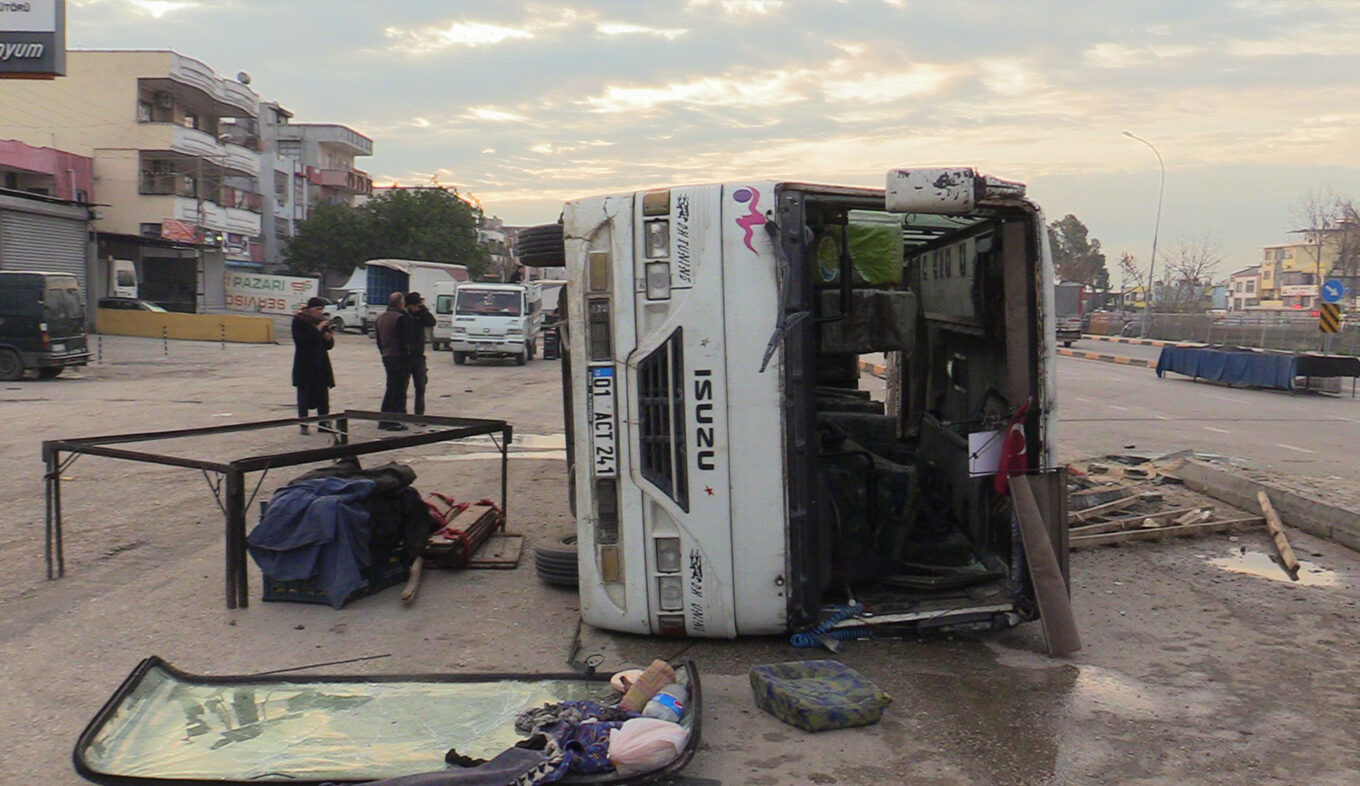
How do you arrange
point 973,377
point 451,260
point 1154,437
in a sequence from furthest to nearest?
point 451,260 < point 1154,437 < point 973,377

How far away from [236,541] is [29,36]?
2137 cm

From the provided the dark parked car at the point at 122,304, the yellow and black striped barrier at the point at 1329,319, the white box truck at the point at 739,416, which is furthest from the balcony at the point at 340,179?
the white box truck at the point at 739,416

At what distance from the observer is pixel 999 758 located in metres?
4.14

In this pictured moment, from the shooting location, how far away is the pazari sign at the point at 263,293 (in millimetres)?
50469

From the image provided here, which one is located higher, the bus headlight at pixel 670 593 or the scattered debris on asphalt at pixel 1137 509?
the bus headlight at pixel 670 593

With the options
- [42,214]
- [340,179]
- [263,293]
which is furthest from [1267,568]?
[340,179]

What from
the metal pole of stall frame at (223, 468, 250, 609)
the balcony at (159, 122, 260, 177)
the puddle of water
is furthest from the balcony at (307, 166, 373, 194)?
the puddle of water

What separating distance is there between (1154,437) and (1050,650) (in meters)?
10.0

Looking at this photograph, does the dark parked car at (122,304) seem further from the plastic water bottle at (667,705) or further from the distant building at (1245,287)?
the distant building at (1245,287)

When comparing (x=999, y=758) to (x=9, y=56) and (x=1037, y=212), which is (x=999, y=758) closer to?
(x=1037, y=212)

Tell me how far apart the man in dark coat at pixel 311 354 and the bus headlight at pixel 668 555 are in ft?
27.1

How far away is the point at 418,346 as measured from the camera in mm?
13875

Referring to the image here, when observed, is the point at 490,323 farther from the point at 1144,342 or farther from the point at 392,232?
the point at 1144,342

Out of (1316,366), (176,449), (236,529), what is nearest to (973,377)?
(236,529)
